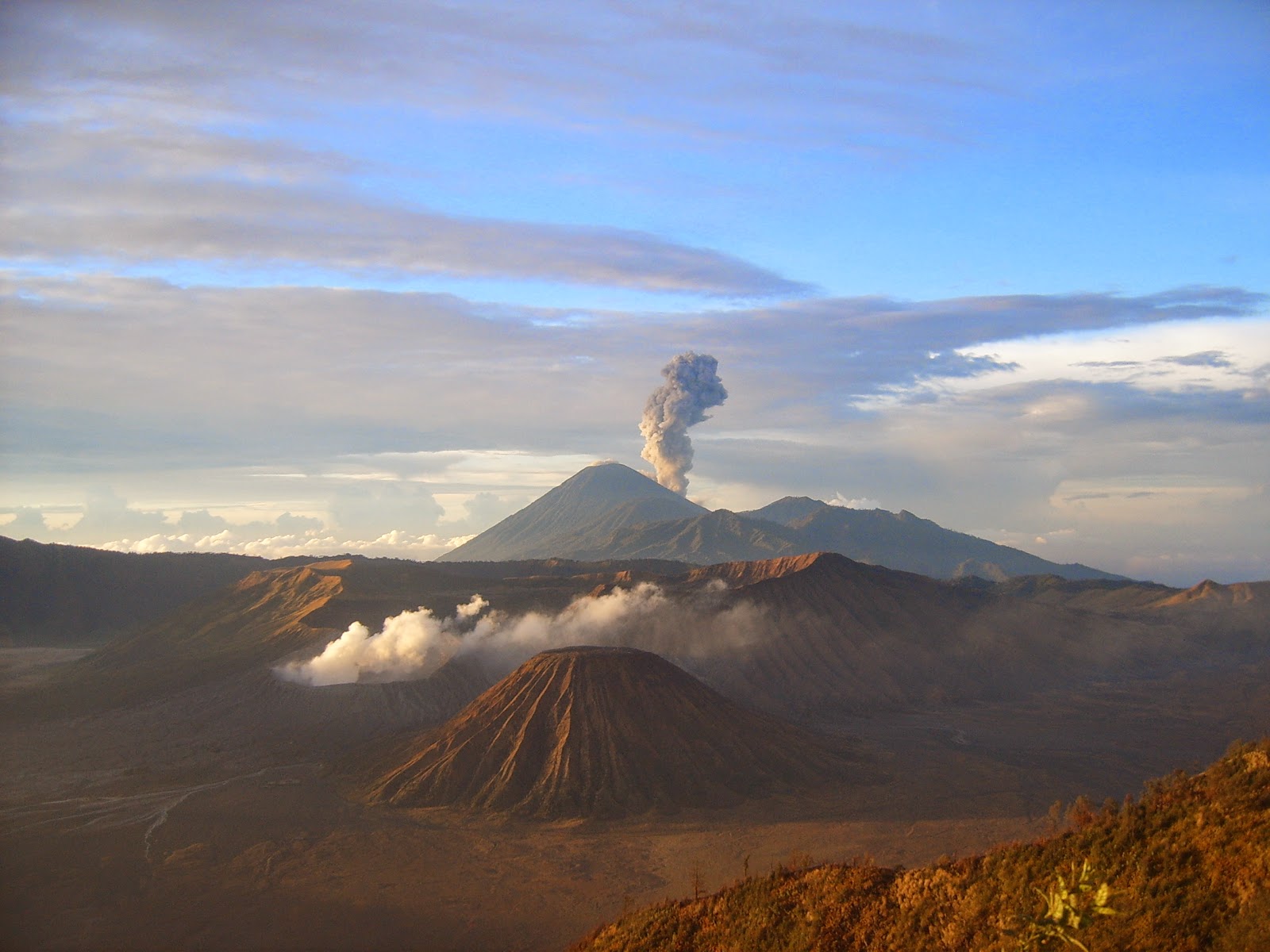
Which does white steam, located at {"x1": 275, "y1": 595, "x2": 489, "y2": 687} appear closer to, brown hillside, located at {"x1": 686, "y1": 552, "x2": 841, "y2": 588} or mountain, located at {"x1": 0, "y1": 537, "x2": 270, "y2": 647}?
brown hillside, located at {"x1": 686, "y1": 552, "x2": 841, "y2": 588}

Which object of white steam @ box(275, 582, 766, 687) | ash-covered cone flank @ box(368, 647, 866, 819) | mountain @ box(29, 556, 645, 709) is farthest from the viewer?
mountain @ box(29, 556, 645, 709)

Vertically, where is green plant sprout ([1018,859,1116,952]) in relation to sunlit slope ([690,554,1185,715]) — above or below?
above

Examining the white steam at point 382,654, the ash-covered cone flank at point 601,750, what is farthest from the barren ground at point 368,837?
the white steam at point 382,654

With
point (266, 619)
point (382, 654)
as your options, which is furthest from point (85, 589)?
point (382, 654)

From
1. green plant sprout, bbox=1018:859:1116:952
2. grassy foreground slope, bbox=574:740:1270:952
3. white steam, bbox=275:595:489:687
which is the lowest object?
white steam, bbox=275:595:489:687

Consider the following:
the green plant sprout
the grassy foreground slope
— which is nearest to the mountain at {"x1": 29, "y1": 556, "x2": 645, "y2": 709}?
the grassy foreground slope

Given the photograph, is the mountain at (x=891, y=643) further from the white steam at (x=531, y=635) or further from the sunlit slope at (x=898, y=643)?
the white steam at (x=531, y=635)
